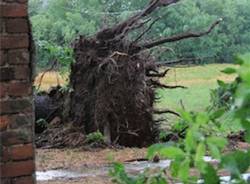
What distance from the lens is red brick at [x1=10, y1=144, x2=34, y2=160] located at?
2797 mm

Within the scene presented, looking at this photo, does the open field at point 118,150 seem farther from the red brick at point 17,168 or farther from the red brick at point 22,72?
the red brick at point 22,72

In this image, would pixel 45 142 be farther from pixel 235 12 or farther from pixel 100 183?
pixel 235 12

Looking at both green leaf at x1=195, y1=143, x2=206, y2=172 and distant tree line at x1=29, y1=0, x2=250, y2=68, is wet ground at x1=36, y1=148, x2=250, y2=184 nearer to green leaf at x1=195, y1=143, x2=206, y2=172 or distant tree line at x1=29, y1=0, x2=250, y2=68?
distant tree line at x1=29, y1=0, x2=250, y2=68

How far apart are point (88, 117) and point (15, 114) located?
398 cm

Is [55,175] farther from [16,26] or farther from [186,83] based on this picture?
[186,83]

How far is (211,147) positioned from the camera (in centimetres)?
88

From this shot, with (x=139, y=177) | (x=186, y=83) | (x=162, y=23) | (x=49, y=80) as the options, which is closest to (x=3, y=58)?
(x=139, y=177)

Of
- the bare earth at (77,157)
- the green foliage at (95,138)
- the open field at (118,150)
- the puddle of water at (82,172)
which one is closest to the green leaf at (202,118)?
the open field at (118,150)

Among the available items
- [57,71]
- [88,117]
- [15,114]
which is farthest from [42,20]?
[15,114]

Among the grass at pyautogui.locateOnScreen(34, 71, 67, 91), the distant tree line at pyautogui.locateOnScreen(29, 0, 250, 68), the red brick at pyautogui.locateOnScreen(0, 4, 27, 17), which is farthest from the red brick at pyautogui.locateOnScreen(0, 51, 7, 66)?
the grass at pyautogui.locateOnScreen(34, 71, 67, 91)

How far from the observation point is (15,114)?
9.25 feet

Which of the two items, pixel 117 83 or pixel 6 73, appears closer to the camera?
pixel 6 73

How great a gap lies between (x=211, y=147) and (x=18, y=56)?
6.65 ft

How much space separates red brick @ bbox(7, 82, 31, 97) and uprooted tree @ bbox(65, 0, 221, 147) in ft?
11.7
